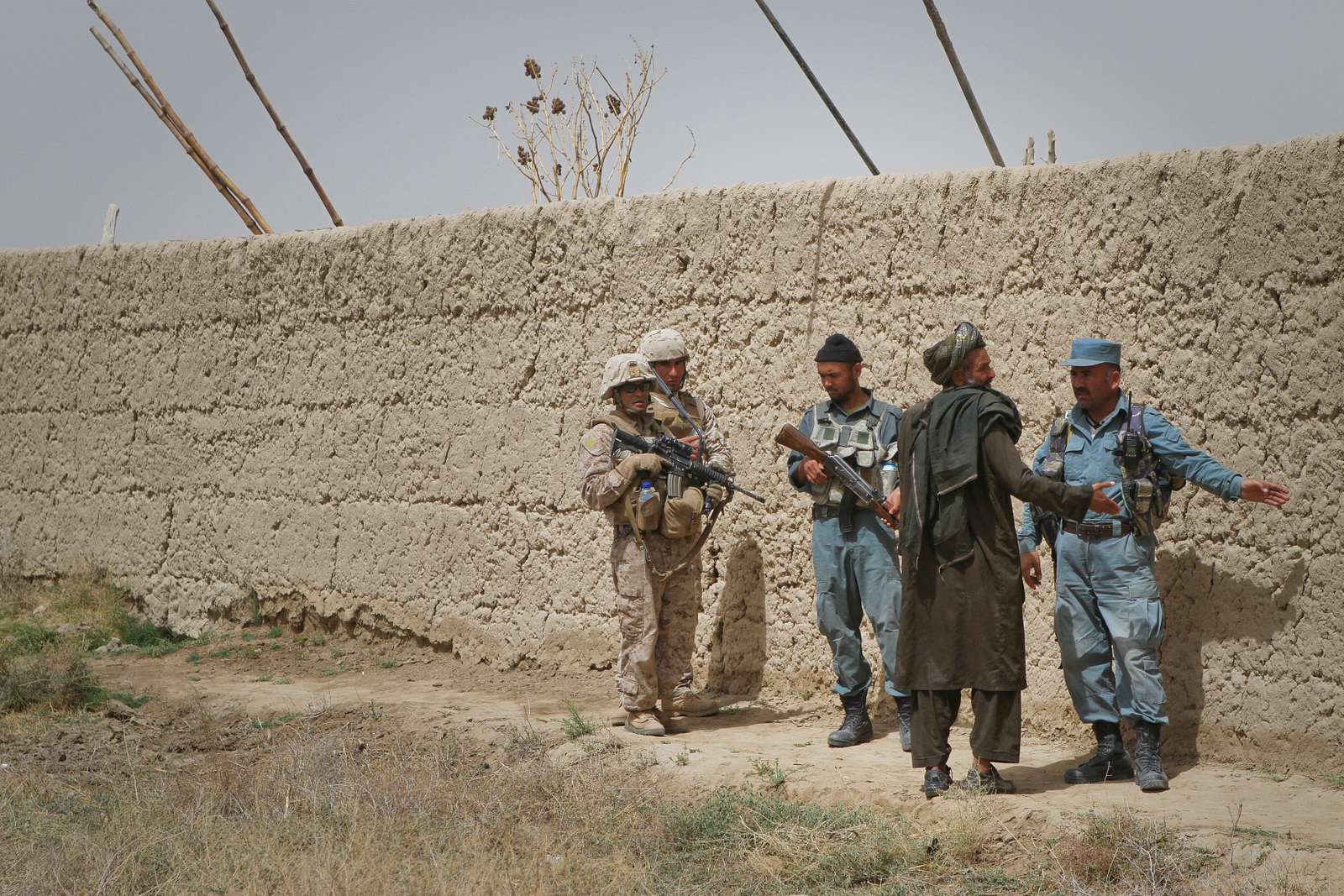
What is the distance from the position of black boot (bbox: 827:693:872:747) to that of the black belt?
120cm

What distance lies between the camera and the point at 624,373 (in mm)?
5668

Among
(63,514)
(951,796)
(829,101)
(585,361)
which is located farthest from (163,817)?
(63,514)

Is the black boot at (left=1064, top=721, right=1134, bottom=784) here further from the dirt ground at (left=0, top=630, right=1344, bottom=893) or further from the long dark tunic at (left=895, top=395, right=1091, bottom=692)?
the long dark tunic at (left=895, top=395, right=1091, bottom=692)

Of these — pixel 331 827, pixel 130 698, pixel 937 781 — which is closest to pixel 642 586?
pixel 937 781

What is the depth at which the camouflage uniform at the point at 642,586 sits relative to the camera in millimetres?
5648

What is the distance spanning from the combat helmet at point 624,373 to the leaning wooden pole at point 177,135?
167 inches

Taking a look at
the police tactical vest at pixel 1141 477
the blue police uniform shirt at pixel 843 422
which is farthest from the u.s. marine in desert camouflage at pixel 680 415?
the police tactical vest at pixel 1141 477

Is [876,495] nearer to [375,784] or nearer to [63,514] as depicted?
[375,784]

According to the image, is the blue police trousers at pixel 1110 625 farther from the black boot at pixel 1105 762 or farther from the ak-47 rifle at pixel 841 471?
the ak-47 rifle at pixel 841 471

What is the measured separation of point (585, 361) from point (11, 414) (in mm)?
4779

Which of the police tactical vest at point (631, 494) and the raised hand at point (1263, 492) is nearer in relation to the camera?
the raised hand at point (1263, 492)

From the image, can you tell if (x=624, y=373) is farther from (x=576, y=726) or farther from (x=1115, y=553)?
(x=1115, y=553)

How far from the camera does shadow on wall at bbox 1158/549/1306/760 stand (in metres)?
4.96

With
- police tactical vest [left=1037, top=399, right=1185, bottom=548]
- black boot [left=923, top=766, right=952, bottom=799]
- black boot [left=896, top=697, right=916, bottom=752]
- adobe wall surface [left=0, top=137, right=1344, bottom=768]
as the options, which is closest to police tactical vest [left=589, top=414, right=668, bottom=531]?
adobe wall surface [left=0, top=137, right=1344, bottom=768]
